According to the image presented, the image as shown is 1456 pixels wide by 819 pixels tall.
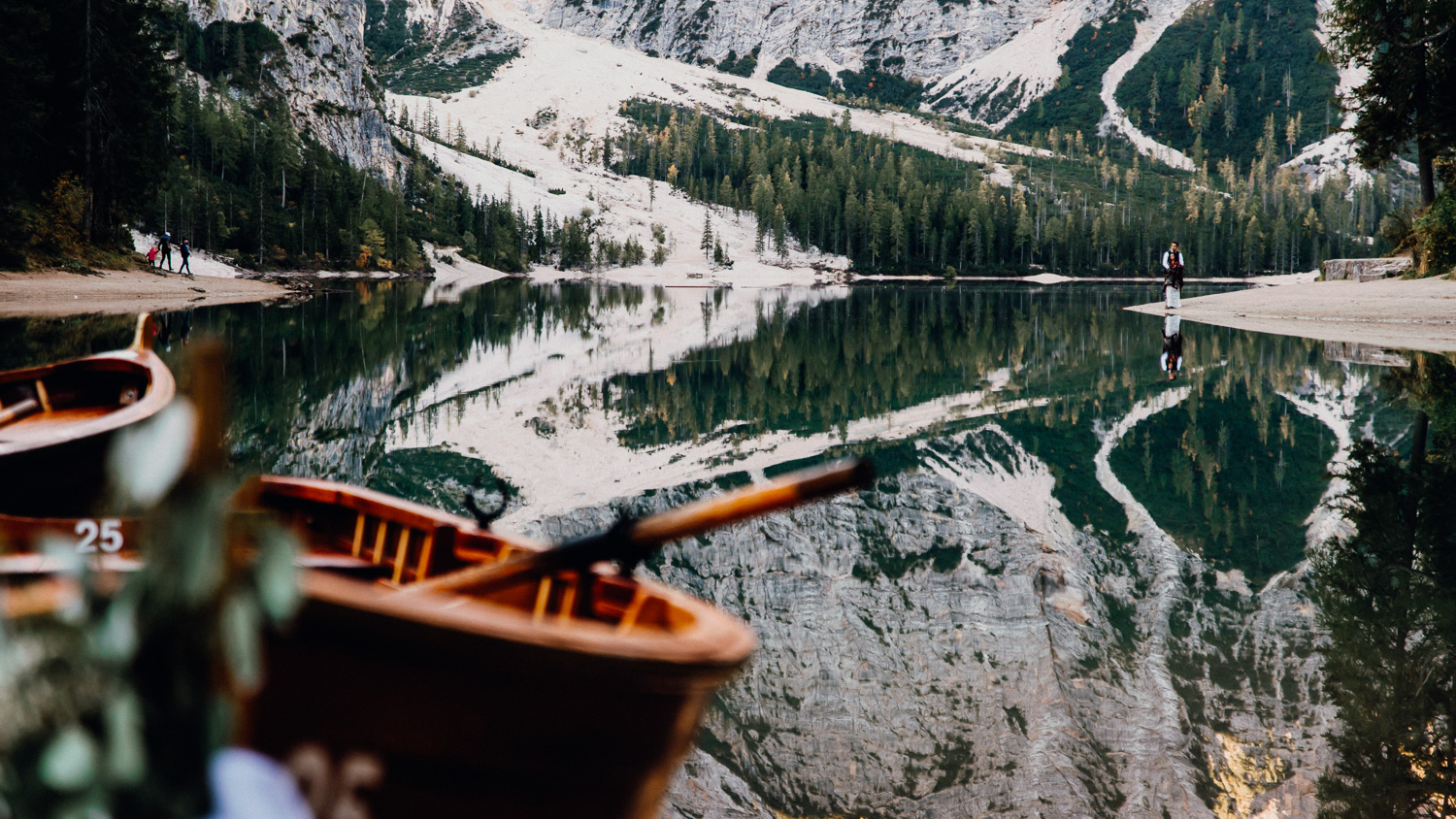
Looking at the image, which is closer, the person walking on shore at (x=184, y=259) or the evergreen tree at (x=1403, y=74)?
the evergreen tree at (x=1403, y=74)

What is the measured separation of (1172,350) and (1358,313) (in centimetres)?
877

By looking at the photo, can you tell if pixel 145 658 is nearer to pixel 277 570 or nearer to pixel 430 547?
pixel 277 570

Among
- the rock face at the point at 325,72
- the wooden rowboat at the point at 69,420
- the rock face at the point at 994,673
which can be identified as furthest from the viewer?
the rock face at the point at 325,72

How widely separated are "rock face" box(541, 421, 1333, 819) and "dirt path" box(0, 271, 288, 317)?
1008 inches

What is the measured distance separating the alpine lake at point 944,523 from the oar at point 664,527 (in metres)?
1.48

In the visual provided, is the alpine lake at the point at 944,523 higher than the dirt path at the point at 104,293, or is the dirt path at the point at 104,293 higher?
the dirt path at the point at 104,293

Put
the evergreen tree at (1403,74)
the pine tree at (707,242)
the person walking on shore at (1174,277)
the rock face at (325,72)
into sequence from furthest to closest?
the pine tree at (707,242)
the rock face at (325,72)
the person walking on shore at (1174,277)
the evergreen tree at (1403,74)

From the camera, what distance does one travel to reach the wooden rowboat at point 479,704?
1.96m

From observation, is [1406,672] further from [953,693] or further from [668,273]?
[668,273]

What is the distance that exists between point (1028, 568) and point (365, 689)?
24.0 ft

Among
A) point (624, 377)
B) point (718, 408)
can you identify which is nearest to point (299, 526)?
point (718, 408)

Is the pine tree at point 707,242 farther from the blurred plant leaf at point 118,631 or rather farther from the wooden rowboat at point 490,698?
the blurred plant leaf at point 118,631

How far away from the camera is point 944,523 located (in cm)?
932

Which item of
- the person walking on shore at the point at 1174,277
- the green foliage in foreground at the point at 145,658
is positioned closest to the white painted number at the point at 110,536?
the green foliage in foreground at the point at 145,658
